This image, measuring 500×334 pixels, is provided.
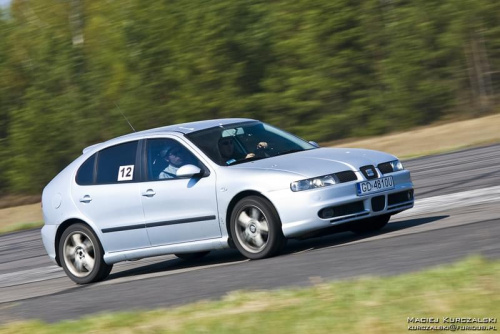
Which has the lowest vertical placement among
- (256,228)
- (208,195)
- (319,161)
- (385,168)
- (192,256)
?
(192,256)

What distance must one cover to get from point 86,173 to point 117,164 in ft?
1.56

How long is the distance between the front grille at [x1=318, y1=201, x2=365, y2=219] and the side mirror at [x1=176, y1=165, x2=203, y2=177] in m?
1.35

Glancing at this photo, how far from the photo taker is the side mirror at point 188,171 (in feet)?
31.5

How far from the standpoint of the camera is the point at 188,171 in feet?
31.5

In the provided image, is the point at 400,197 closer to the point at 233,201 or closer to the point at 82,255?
the point at 233,201

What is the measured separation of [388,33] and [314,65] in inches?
111

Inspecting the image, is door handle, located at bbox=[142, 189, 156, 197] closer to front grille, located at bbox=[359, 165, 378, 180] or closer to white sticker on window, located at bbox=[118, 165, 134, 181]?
white sticker on window, located at bbox=[118, 165, 134, 181]

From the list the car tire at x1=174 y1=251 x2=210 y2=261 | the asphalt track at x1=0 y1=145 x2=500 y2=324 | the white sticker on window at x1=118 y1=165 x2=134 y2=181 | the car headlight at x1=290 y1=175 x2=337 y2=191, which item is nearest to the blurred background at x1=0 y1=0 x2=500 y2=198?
the asphalt track at x1=0 y1=145 x2=500 y2=324

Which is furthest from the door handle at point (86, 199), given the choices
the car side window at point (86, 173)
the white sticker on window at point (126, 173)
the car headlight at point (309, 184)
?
the car headlight at point (309, 184)

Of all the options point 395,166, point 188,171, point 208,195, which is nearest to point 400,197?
point 395,166

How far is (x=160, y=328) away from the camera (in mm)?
6359

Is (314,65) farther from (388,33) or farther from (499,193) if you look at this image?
(499,193)

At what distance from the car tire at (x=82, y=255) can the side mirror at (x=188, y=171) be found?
1.44 meters

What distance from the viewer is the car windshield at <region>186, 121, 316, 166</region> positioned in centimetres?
990
